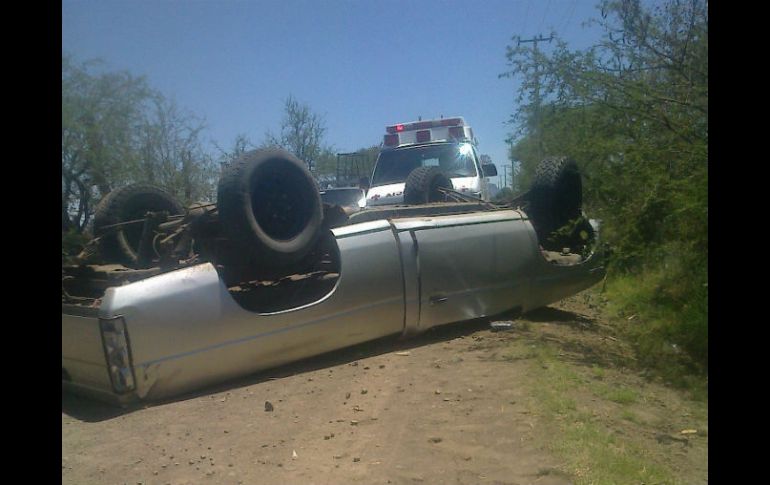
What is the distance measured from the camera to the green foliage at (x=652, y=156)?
506 centimetres

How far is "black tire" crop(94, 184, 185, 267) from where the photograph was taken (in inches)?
220

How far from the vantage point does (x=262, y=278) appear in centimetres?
532

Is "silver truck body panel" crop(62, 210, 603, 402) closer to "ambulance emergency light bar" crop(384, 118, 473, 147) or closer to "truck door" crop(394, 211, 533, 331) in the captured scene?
"truck door" crop(394, 211, 533, 331)

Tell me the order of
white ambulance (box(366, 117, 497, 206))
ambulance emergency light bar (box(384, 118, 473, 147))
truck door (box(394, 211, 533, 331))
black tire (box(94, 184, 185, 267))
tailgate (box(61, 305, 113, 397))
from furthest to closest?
ambulance emergency light bar (box(384, 118, 473, 147)) < white ambulance (box(366, 117, 497, 206)) < truck door (box(394, 211, 533, 331)) < black tire (box(94, 184, 185, 267)) < tailgate (box(61, 305, 113, 397))

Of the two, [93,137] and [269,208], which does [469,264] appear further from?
[93,137]

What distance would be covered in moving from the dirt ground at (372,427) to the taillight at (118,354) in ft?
0.84

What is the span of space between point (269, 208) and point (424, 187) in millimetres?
3494

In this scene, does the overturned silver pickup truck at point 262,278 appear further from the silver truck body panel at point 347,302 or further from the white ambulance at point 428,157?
the white ambulance at point 428,157

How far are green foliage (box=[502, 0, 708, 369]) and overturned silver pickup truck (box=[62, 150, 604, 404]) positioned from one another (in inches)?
32.1

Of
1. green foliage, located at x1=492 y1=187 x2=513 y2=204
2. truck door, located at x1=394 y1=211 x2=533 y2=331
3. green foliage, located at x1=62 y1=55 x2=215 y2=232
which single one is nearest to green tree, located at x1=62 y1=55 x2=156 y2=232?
green foliage, located at x1=62 y1=55 x2=215 y2=232

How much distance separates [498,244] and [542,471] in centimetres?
330
